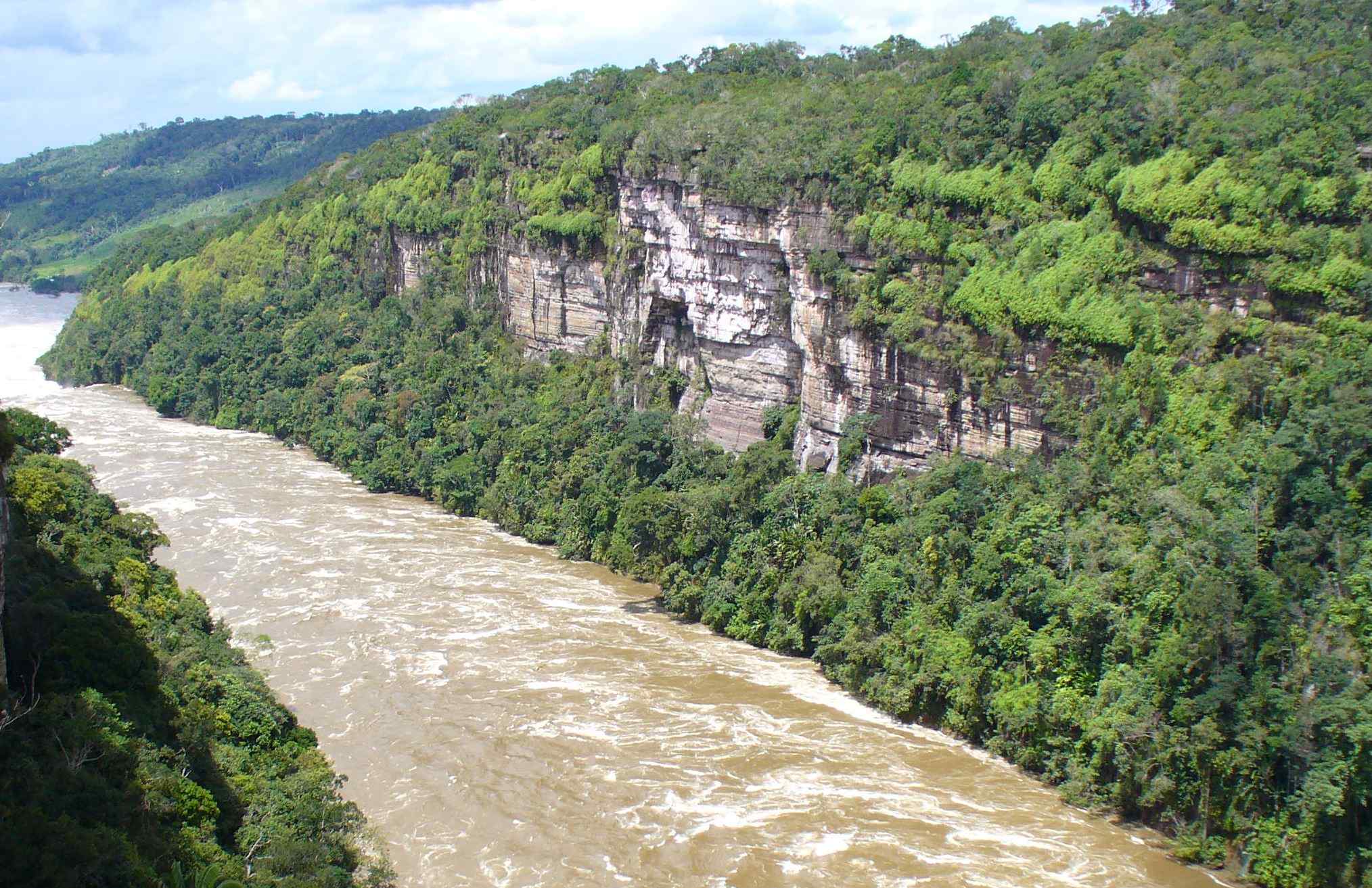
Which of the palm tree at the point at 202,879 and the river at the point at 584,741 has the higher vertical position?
the palm tree at the point at 202,879

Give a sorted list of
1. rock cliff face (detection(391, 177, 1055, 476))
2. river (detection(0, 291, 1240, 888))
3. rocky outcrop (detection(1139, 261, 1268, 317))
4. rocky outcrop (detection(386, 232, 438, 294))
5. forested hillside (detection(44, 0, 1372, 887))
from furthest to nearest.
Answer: rocky outcrop (detection(386, 232, 438, 294)) < rock cliff face (detection(391, 177, 1055, 476)) < rocky outcrop (detection(1139, 261, 1268, 317)) < forested hillside (detection(44, 0, 1372, 887)) < river (detection(0, 291, 1240, 888))

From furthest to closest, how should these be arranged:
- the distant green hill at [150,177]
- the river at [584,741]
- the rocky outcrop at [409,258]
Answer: the distant green hill at [150,177] < the rocky outcrop at [409,258] < the river at [584,741]

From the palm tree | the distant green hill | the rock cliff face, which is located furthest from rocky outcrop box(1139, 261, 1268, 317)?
the distant green hill

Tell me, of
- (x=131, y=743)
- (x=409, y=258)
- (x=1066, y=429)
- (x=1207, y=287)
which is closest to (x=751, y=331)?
(x=1066, y=429)

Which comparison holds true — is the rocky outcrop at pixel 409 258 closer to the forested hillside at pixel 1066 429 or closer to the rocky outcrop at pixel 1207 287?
the forested hillside at pixel 1066 429

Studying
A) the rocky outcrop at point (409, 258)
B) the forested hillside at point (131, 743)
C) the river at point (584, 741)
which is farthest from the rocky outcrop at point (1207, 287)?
the rocky outcrop at point (409, 258)

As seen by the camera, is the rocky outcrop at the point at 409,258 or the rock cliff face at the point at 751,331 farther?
the rocky outcrop at the point at 409,258

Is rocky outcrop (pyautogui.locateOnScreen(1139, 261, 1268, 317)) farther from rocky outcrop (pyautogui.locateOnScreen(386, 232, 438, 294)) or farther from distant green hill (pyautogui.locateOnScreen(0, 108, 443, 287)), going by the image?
distant green hill (pyautogui.locateOnScreen(0, 108, 443, 287))
